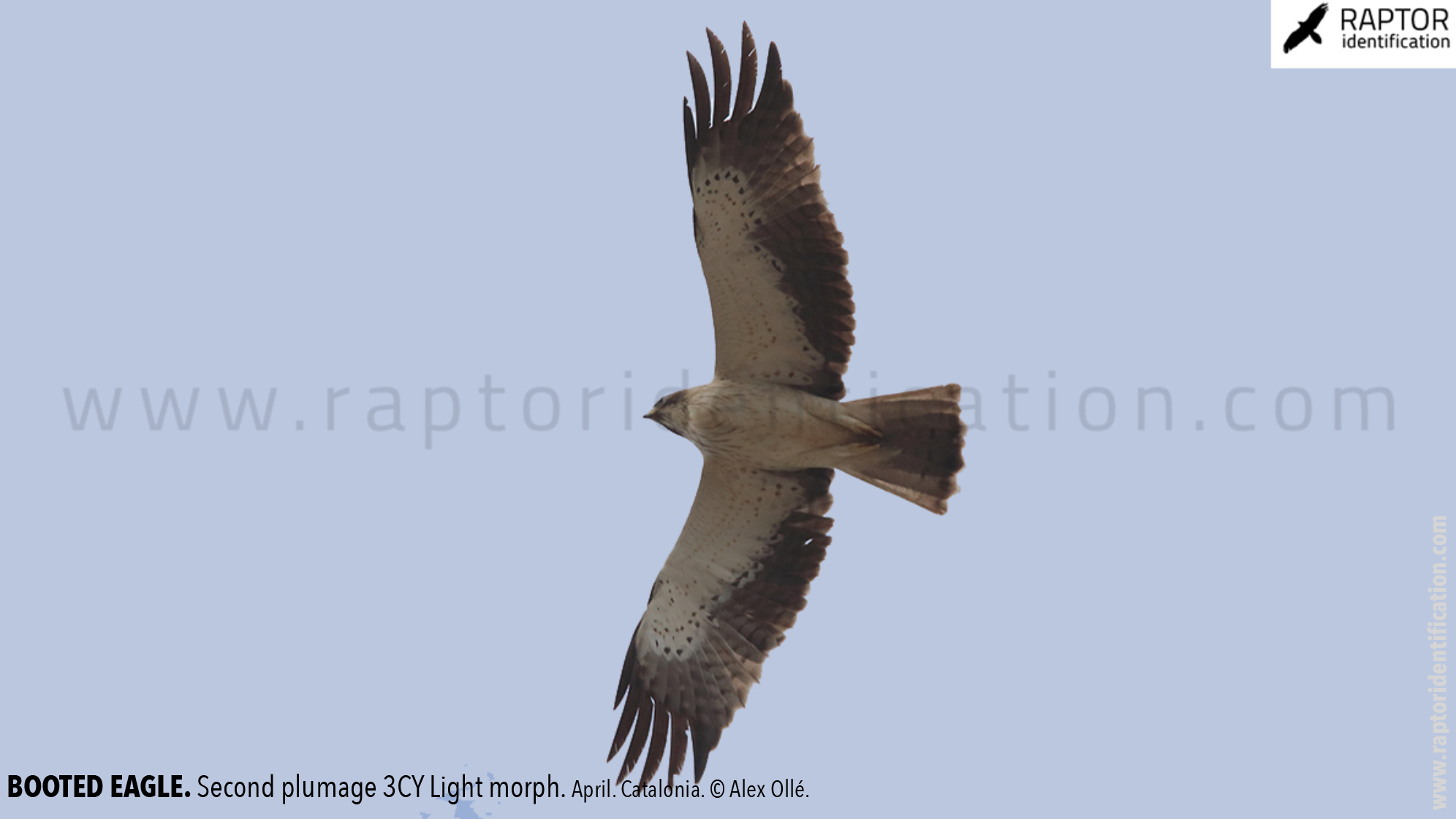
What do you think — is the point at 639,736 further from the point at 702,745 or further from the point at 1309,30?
the point at 1309,30

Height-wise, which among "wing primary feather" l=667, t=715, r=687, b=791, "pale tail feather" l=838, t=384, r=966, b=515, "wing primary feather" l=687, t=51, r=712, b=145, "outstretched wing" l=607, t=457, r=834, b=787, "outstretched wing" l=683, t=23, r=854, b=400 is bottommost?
"wing primary feather" l=667, t=715, r=687, b=791

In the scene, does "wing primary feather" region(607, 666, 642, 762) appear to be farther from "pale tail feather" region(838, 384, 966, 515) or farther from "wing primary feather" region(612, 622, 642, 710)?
"pale tail feather" region(838, 384, 966, 515)

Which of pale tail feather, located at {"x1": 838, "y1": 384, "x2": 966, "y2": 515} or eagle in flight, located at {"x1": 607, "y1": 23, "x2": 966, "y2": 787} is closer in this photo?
eagle in flight, located at {"x1": 607, "y1": 23, "x2": 966, "y2": 787}

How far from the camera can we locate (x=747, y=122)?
22.1ft

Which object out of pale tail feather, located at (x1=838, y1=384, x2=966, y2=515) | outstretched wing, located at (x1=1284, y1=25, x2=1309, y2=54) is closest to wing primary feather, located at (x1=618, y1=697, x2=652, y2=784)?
pale tail feather, located at (x1=838, y1=384, x2=966, y2=515)

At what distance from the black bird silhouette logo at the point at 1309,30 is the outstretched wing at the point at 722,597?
13.8 ft

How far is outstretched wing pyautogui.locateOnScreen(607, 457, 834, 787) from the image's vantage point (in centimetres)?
733

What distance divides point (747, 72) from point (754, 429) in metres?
2.04

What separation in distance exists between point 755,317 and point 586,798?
3.16 meters

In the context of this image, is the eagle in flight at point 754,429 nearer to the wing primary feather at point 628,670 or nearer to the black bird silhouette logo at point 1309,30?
the wing primary feather at point 628,670

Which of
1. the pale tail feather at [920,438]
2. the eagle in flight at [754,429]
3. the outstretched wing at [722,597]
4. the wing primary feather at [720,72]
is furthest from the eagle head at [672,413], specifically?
the wing primary feather at [720,72]

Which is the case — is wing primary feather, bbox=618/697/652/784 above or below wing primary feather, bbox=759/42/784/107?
below

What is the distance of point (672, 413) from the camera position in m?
7.17

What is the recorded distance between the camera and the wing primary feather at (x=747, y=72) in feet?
21.8
